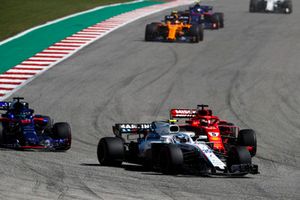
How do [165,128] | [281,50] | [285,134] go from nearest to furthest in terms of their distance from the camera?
[165,128] < [285,134] < [281,50]

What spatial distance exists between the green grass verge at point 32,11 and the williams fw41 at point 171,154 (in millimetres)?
25011

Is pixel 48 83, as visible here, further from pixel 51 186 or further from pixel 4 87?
pixel 51 186

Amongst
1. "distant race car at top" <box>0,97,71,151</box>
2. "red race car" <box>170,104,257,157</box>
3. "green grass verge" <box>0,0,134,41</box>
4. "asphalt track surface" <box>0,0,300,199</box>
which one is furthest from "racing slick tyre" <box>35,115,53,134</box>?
"green grass verge" <box>0,0,134,41</box>

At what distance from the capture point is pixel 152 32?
152ft

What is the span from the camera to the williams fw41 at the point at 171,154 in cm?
1959

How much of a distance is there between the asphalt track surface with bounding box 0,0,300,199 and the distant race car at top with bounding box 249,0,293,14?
112 cm

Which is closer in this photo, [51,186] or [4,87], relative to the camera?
[51,186]

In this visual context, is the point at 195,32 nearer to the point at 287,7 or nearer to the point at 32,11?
the point at 32,11

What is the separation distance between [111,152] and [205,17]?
31208mm

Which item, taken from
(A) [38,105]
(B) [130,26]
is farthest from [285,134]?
(B) [130,26]

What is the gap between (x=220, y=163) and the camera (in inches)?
771

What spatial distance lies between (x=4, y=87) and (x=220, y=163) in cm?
1766

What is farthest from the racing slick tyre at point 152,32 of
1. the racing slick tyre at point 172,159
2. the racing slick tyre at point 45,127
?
the racing slick tyre at point 172,159

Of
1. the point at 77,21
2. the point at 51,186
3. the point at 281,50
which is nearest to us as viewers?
the point at 51,186
